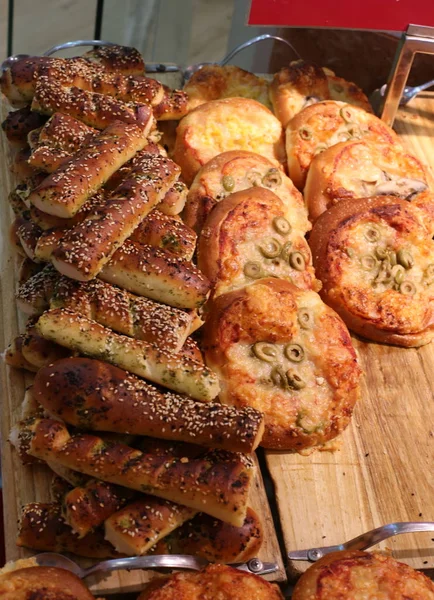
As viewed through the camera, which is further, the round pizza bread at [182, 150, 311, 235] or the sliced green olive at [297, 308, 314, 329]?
the round pizza bread at [182, 150, 311, 235]

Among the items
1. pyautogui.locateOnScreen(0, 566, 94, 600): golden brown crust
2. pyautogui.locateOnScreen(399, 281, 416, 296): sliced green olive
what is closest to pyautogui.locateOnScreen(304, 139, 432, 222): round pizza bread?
pyautogui.locateOnScreen(399, 281, 416, 296): sliced green olive

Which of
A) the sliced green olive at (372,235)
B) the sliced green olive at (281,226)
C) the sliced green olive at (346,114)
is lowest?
the sliced green olive at (372,235)

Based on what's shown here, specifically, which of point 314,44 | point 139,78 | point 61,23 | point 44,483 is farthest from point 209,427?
point 61,23

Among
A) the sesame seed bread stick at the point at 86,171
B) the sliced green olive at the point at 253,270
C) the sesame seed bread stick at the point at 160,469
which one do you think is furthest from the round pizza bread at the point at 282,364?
the sesame seed bread stick at the point at 86,171

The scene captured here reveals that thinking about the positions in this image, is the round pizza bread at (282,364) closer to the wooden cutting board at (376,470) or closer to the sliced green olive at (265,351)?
the sliced green olive at (265,351)

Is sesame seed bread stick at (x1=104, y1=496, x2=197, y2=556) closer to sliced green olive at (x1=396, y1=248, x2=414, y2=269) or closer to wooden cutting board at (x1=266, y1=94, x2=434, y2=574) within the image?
wooden cutting board at (x1=266, y1=94, x2=434, y2=574)

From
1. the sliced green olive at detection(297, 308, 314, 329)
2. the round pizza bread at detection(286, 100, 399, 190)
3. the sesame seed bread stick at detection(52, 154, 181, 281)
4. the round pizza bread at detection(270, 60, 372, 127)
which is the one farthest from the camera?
the round pizza bread at detection(270, 60, 372, 127)

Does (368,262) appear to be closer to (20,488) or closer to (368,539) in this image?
(368,539)
